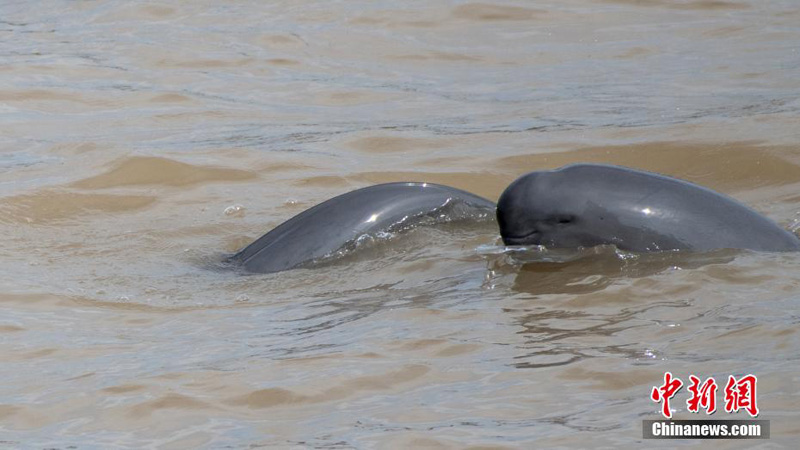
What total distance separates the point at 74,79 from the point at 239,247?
13.9 feet

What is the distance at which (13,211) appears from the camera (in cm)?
637

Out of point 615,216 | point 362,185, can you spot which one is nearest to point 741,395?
point 615,216

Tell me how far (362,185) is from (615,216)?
100 inches

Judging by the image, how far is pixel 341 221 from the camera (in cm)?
483

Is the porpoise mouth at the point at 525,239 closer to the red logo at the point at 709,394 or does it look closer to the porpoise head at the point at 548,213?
the porpoise head at the point at 548,213

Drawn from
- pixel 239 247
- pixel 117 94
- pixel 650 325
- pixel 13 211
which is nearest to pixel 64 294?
pixel 239 247

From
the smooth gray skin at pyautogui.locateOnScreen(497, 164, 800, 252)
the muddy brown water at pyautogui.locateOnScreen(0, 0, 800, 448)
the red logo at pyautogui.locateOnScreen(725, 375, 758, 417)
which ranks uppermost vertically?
the smooth gray skin at pyautogui.locateOnScreen(497, 164, 800, 252)

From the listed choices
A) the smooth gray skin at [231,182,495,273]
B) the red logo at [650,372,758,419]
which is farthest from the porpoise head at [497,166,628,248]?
the red logo at [650,372,758,419]

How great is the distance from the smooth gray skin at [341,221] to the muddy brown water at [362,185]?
0.11m

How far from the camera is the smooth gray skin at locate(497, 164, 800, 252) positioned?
4.35 m

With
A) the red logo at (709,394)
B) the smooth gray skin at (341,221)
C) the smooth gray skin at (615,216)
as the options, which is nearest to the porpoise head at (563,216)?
the smooth gray skin at (615,216)

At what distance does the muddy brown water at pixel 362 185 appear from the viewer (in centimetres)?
329

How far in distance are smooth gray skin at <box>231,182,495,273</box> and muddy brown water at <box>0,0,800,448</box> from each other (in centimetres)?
11

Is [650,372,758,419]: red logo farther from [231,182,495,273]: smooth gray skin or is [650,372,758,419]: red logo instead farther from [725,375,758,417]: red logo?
[231,182,495,273]: smooth gray skin
